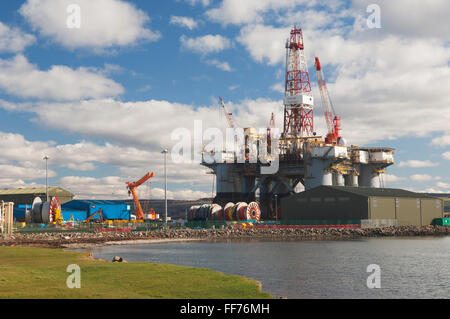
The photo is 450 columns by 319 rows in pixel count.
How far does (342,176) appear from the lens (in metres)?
142

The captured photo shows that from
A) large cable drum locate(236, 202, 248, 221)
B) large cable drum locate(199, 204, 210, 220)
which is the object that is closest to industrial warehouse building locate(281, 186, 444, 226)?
large cable drum locate(236, 202, 248, 221)

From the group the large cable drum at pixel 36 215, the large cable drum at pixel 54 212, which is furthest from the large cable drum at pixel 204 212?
the large cable drum at pixel 36 215

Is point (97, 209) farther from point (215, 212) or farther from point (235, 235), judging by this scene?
point (235, 235)

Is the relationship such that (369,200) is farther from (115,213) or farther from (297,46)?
(115,213)

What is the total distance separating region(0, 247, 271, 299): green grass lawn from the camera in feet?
85.4

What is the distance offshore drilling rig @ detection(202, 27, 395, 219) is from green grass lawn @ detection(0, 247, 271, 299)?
330 ft

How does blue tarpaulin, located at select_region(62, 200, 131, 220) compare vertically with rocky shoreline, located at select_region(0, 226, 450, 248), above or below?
above

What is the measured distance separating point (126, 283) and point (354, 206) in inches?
3456

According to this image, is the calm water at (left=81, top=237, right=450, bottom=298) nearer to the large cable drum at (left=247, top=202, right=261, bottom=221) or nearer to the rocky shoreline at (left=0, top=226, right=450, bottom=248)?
the rocky shoreline at (left=0, top=226, right=450, bottom=248)

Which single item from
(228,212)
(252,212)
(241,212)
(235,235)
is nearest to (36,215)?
(228,212)

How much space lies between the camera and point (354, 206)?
11112 centimetres

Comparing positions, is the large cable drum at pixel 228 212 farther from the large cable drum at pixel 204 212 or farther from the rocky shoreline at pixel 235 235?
the rocky shoreline at pixel 235 235

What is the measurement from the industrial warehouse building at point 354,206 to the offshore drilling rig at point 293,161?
16725 millimetres
